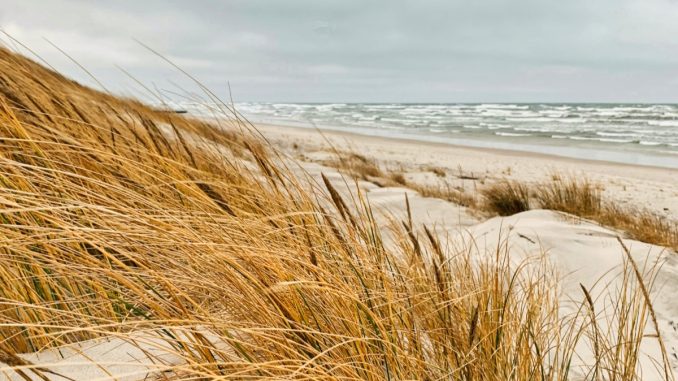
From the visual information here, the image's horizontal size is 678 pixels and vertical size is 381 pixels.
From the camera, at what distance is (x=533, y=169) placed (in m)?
10.3

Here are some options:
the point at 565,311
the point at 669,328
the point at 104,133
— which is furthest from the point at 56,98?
the point at 669,328

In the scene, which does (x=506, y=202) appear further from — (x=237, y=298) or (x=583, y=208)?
(x=237, y=298)

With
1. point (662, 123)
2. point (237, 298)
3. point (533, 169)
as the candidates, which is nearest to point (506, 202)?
point (237, 298)

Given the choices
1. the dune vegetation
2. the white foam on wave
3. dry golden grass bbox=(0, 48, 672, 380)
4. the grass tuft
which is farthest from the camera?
the white foam on wave

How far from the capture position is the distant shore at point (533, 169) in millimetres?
6773

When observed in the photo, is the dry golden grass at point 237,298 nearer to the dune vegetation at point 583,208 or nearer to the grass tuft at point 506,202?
the dune vegetation at point 583,208

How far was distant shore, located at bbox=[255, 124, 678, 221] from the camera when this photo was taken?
677 cm

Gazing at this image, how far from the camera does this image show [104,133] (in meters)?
1.92

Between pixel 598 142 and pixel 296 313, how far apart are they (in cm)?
1854

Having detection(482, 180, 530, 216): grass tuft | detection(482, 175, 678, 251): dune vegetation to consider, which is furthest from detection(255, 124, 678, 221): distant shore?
detection(482, 180, 530, 216): grass tuft

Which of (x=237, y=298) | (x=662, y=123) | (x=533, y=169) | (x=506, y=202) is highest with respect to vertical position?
(x=237, y=298)

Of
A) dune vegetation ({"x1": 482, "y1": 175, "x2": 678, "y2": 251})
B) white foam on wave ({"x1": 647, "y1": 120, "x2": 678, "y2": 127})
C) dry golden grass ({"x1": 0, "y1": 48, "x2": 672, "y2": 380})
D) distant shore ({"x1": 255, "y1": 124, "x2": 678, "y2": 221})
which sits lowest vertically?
distant shore ({"x1": 255, "y1": 124, "x2": 678, "y2": 221})

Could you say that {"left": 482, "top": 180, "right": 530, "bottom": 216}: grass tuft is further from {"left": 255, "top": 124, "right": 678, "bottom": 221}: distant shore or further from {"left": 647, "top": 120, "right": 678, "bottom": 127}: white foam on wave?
{"left": 647, "top": 120, "right": 678, "bottom": 127}: white foam on wave

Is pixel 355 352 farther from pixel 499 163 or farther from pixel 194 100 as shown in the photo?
pixel 499 163
